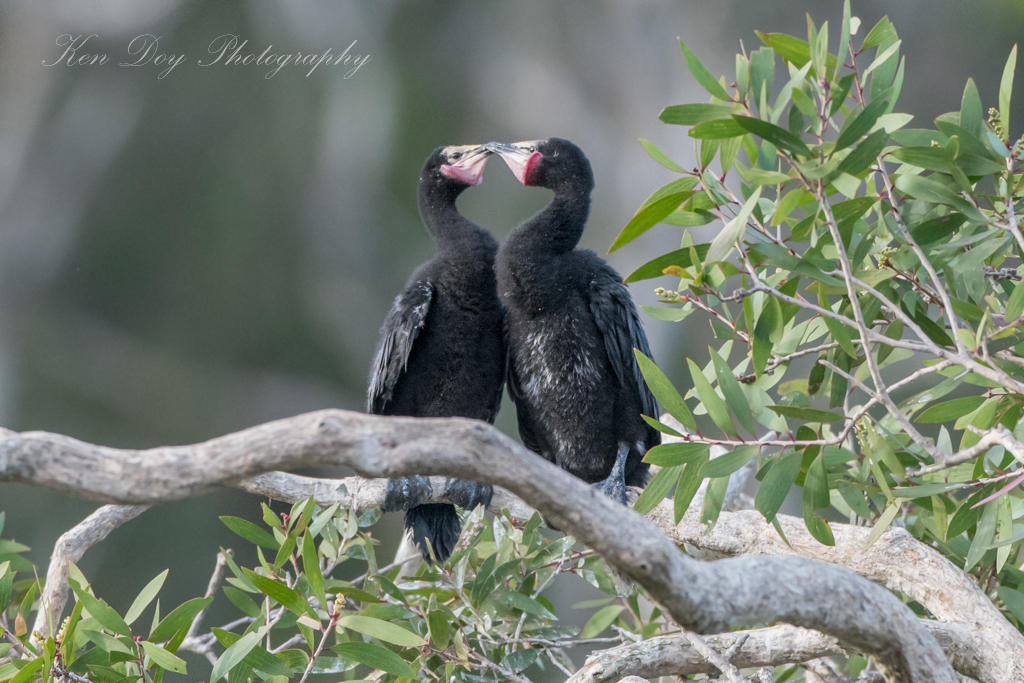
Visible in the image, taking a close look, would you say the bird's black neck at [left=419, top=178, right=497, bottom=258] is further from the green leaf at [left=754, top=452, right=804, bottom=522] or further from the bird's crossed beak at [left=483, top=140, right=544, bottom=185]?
the green leaf at [left=754, top=452, right=804, bottom=522]

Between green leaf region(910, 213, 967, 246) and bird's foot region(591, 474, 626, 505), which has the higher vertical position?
green leaf region(910, 213, 967, 246)

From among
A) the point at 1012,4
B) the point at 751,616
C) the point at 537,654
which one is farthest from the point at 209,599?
the point at 1012,4

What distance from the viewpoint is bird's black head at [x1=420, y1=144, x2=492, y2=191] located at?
1353 millimetres

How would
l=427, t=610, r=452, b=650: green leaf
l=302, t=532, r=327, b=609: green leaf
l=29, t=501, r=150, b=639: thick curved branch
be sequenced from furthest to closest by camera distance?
l=29, t=501, r=150, b=639: thick curved branch, l=427, t=610, r=452, b=650: green leaf, l=302, t=532, r=327, b=609: green leaf

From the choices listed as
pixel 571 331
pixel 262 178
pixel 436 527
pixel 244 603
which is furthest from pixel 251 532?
pixel 262 178

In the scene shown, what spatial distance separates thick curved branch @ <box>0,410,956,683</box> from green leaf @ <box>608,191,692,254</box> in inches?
12.8

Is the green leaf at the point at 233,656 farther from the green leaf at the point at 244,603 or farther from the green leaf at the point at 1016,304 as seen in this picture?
the green leaf at the point at 1016,304

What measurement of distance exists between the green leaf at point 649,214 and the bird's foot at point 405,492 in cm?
62

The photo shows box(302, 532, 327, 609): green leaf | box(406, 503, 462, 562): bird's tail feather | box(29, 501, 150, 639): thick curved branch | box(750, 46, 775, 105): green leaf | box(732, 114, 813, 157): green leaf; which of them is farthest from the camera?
box(406, 503, 462, 562): bird's tail feather

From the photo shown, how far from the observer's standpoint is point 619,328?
125 centimetres

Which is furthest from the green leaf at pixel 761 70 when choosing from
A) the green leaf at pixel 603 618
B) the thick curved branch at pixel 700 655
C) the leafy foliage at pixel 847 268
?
the green leaf at pixel 603 618

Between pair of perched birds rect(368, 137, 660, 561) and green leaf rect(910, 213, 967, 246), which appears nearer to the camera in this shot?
green leaf rect(910, 213, 967, 246)

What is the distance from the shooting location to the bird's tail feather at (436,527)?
4.40 ft

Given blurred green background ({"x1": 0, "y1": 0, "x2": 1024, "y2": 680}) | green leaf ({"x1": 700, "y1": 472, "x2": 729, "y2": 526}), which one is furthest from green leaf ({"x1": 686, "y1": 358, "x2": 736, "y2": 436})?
blurred green background ({"x1": 0, "y1": 0, "x2": 1024, "y2": 680})
